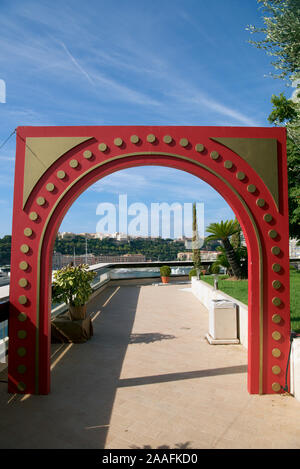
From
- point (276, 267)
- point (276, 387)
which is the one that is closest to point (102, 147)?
point (276, 267)

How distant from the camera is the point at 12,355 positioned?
4.19 meters

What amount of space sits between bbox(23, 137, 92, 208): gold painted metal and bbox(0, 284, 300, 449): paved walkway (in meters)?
2.74

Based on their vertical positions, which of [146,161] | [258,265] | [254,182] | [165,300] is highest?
[146,161]

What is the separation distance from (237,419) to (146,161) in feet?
11.4

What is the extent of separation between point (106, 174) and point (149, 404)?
316 cm

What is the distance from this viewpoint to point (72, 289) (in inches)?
262

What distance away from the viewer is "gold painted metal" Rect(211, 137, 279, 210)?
4324 mm

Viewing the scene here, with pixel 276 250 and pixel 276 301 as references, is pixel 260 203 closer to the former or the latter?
pixel 276 250

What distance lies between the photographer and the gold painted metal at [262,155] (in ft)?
14.2

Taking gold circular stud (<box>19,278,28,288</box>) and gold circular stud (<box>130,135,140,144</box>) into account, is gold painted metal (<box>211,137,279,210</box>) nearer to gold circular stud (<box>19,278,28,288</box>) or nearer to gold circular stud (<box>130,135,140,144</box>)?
gold circular stud (<box>130,135,140,144</box>)

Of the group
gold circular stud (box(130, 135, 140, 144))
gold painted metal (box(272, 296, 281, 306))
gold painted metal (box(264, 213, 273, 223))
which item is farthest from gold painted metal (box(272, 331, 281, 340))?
gold circular stud (box(130, 135, 140, 144))

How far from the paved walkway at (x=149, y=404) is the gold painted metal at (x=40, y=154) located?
274 cm
